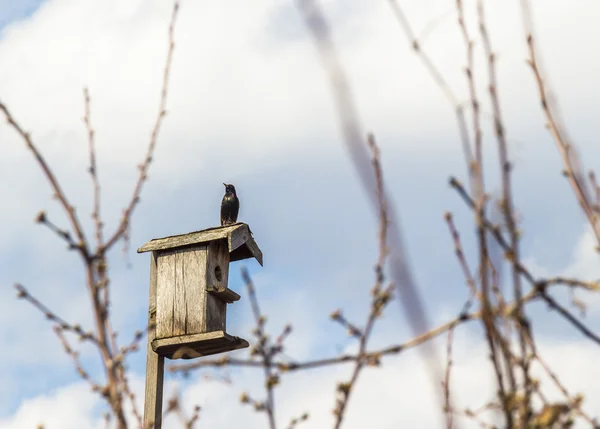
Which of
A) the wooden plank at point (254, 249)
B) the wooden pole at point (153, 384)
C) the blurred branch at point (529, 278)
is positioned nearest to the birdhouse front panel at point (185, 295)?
the wooden pole at point (153, 384)

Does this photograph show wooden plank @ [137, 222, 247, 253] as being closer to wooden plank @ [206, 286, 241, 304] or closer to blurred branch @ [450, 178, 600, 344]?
wooden plank @ [206, 286, 241, 304]

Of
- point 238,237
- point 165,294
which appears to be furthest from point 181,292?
point 238,237

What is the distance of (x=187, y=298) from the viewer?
233 inches

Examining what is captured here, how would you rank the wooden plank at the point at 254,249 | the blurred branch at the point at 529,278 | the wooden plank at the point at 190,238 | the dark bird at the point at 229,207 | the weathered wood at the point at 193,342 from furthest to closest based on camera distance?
the dark bird at the point at 229,207, the wooden plank at the point at 254,249, the wooden plank at the point at 190,238, the weathered wood at the point at 193,342, the blurred branch at the point at 529,278

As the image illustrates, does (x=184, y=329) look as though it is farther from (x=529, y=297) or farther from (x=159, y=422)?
(x=529, y=297)

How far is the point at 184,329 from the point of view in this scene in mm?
5859

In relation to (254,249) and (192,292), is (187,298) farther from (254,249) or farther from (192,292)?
(254,249)

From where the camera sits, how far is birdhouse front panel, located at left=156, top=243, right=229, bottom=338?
19.2 feet

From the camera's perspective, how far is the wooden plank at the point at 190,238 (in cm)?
607

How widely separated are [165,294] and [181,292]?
131 mm

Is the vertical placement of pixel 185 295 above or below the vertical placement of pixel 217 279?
below

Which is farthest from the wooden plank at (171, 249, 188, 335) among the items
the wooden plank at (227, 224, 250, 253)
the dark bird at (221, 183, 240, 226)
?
the dark bird at (221, 183, 240, 226)

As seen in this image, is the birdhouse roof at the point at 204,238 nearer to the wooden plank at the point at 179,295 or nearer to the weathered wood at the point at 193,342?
the wooden plank at the point at 179,295

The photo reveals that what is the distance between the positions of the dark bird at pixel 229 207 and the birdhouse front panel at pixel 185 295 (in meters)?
1.31
